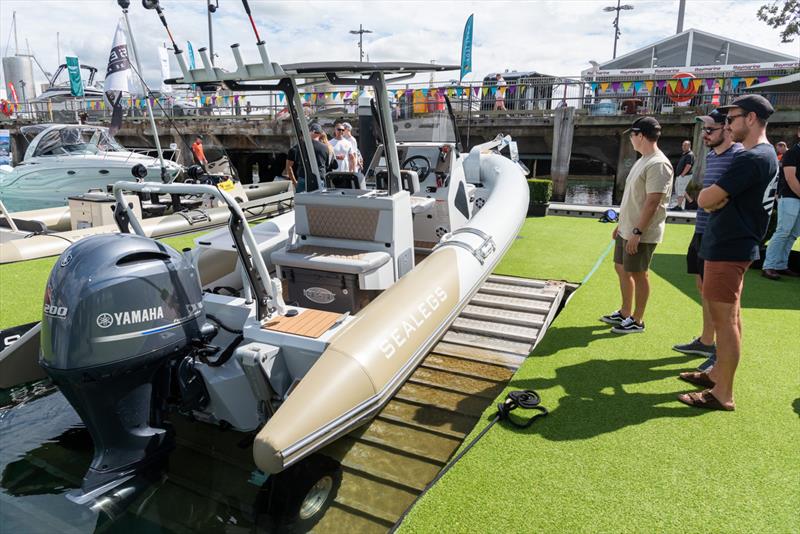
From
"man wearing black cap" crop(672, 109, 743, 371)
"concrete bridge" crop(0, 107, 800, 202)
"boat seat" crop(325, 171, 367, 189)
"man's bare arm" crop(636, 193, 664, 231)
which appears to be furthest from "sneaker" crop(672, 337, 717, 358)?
"concrete bridge" crop(0, 107, 800, 202)

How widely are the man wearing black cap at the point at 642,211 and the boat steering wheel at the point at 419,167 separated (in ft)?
8.38

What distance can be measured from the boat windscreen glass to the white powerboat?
6804 millimetres

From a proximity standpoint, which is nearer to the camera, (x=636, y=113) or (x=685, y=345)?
(x=685, y=345)

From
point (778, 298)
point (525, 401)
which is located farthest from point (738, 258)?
point (778, 298)

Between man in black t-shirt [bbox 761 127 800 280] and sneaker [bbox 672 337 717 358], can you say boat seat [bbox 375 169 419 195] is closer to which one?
sneaker [bbox 672 337 717 358]

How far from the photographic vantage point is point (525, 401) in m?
2.84

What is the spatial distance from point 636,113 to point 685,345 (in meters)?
13.9

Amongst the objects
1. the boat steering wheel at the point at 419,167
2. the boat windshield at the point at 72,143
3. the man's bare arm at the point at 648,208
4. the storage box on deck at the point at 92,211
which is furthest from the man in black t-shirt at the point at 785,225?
the boat windshield at the point at 72,143

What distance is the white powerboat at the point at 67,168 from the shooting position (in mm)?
11195

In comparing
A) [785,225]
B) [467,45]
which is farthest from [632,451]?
[467,45]

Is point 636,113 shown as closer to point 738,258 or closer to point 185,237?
point 185,237

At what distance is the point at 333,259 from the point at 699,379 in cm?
247

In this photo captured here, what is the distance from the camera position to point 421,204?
15.9 feet

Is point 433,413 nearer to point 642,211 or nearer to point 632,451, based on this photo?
point 632,451
